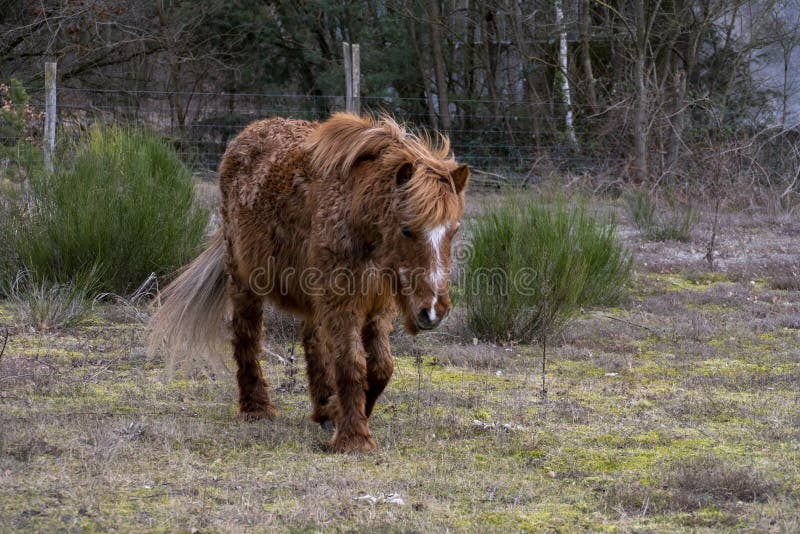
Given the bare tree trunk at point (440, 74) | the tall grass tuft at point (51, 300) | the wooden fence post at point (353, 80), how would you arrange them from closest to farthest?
the tall grass tuft at point (51, 300)
the wooden fence post at point (353, 80)
the bare tree trunk at point (440, 74)

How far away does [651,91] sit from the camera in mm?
15414

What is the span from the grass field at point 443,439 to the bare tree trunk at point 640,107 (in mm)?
7246

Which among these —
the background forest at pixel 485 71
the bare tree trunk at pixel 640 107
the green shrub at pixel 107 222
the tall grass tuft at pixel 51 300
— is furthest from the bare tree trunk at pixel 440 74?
the tall grass tuft at pixel 51 300

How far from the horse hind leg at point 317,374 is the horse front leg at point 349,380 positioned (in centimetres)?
40

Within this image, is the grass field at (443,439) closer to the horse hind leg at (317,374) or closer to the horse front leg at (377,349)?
the horse hind leg at (317,374)

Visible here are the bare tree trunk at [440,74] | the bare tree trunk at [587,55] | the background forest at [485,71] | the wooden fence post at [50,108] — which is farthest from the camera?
the bare tree trunk at [440,74]

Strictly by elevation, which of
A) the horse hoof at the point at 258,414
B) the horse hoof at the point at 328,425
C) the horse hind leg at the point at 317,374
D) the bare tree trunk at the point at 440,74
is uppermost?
the bare tree trunk at the point at 440,74

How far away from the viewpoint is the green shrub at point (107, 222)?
25.8ft

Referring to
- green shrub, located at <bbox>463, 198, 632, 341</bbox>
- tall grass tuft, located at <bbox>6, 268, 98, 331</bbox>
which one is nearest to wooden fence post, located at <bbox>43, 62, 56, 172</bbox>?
tall grass tuft, located at <bbox>6, 268, 98, 331</bbox>

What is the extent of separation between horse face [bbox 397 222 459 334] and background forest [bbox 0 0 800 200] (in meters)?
10.2

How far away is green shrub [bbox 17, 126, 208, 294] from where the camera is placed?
25.8 feet

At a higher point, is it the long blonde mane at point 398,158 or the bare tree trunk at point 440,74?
the bare tree trunk at point 440,74

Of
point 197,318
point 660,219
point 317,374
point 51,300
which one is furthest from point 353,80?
point 317,374

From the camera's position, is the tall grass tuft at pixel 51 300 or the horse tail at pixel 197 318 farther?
the tall grass tuft at pixel 51 300
